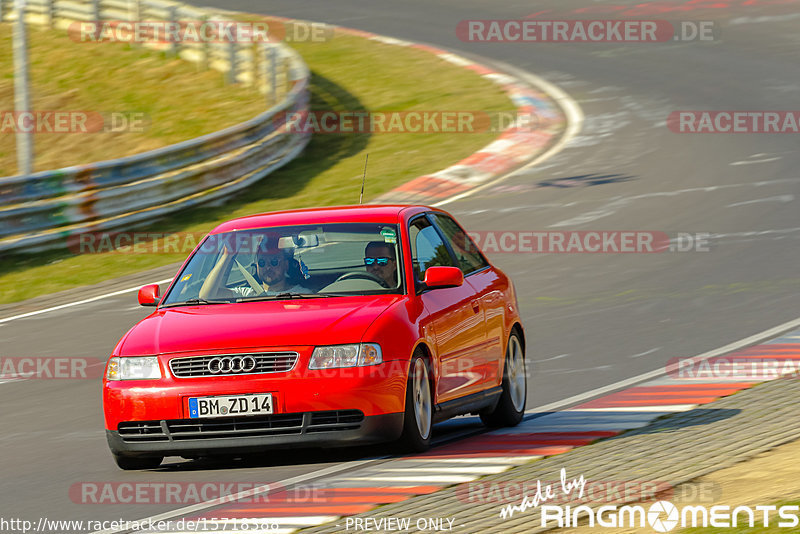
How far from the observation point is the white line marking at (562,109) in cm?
1975

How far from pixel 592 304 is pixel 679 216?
4.22 metres

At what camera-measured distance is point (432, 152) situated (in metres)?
22.4

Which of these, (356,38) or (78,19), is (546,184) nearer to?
(356,38)

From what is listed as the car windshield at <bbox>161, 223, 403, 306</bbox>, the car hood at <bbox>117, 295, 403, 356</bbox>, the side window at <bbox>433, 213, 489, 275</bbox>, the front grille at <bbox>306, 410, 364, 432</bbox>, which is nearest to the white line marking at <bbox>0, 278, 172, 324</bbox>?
the car windshield at <bbox>161, 223, 403, 306</bbox>

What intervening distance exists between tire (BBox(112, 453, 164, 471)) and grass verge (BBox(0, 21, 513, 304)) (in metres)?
8.11

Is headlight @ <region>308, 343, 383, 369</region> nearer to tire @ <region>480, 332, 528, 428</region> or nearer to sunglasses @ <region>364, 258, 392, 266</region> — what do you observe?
sunglasses @ <region>364, 258, 392, 266</region>

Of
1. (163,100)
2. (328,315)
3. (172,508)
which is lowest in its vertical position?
(163,100)

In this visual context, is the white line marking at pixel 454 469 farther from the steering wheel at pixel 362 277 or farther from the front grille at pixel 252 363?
the steering wheel at pixel 362 277

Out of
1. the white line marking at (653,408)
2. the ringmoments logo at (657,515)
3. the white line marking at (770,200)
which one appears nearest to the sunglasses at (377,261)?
the white line marking at (653,408)

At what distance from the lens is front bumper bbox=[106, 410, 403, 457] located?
7594 mm

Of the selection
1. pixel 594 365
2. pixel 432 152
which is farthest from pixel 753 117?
pixel 594 365

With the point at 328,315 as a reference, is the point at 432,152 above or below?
below

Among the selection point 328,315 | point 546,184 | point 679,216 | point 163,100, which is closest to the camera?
point 328,315

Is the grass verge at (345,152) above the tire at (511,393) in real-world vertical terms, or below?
below
